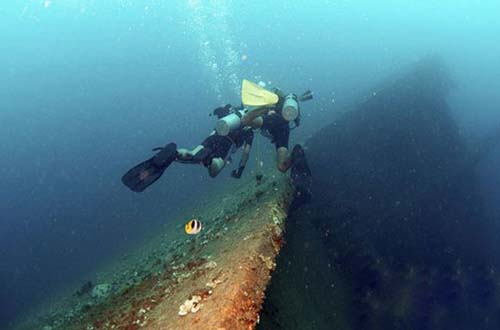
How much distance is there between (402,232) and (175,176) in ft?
58.5

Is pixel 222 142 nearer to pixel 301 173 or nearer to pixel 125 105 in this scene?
pixel 301 173

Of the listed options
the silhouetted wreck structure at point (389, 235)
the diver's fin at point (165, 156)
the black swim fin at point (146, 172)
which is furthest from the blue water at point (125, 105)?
the diver's fin at point (165, 156)

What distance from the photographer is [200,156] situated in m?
5.96

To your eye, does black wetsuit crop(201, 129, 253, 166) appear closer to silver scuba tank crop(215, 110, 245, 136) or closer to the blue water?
silver scuba tank crop(215, 110, 245, 136)

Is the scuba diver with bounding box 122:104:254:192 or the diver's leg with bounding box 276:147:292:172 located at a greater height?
the scuba diver with bounding box 122:104:254:192

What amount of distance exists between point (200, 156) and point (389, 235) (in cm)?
372

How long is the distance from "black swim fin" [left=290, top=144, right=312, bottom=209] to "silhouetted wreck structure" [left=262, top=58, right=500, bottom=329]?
21 cm

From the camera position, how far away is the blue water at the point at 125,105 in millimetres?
18156

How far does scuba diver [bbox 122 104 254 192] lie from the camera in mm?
5156

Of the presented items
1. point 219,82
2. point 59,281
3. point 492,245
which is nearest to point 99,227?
point 59,281

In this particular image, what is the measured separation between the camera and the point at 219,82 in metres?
67.2

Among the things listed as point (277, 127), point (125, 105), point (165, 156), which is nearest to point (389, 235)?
point (277, 127)

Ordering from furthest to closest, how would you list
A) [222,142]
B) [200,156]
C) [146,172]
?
[222,142], [200,156], [146,172]

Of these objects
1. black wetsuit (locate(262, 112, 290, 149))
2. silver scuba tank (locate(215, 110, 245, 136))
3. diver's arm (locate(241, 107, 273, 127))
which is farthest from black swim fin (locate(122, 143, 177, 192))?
black wetsuit (locate(262, 112, 290, 149))
